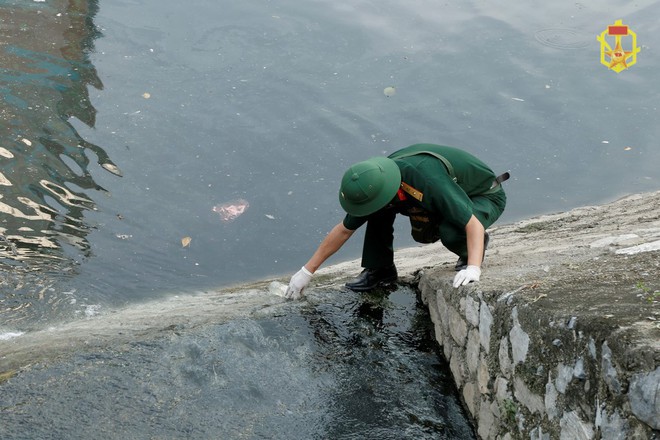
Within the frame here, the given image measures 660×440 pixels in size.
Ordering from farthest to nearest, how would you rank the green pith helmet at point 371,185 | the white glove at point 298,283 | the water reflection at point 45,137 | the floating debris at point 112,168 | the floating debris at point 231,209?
the floating debris at point 112,168 → the floating debris at point 231,209 → the water reflection at point 45,137 → the white glove at point 298,283 → the green pith helmet at point 371,185

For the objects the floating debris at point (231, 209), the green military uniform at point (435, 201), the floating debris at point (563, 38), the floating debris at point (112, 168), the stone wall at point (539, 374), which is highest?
the floating debris at point (563, 38)

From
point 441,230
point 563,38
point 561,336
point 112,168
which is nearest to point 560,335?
point 561,336

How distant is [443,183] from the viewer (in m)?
4.04

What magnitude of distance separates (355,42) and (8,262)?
5.22 m

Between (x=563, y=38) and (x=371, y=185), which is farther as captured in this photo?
(x=563, y=38)

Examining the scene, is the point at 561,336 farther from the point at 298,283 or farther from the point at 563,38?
the point at 563,38

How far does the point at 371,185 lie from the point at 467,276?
646mm

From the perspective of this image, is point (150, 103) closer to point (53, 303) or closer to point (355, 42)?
point (355, 42)

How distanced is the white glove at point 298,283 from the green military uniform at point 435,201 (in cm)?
38

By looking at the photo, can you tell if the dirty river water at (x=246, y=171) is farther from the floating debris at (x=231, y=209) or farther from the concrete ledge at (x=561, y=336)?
the concrete ledge at (x=561, y=336)

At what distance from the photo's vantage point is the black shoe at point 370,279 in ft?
15.8

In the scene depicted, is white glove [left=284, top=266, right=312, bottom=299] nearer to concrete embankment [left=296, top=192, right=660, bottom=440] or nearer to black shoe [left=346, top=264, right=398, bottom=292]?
black shoe [left=346, top=264, right=398, bottom=292]

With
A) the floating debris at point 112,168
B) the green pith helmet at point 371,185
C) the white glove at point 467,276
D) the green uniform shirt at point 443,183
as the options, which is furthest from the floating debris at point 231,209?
the white glove at point 467,276

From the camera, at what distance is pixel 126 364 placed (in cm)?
381
